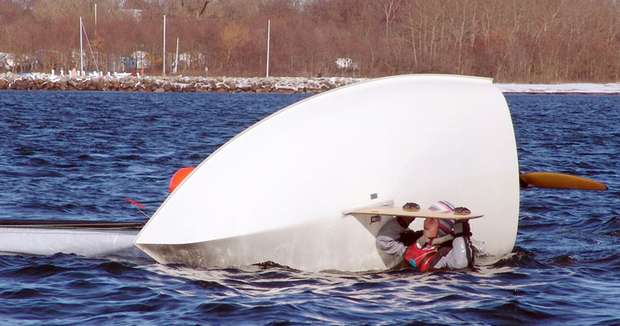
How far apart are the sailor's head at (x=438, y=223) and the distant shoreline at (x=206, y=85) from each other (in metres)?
65.7

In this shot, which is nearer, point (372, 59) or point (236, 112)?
point (236, 112)

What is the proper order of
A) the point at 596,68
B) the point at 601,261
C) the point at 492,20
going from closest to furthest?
the point at 601,261, the point at 596,68, the point at 492,20

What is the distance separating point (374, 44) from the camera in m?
96.4

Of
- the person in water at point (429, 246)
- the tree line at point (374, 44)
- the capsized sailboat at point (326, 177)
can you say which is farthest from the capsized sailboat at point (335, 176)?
the tree line at point (374, 44)

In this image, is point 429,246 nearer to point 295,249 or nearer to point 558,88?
point 295,249

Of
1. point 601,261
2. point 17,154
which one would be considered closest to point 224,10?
point 17,154

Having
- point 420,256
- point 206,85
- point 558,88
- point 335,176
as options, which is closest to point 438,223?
point 420,256

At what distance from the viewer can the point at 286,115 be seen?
1122 cm

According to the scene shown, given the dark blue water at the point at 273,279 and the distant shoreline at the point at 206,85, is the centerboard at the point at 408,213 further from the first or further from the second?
the distant shoreline at the point at 206,85

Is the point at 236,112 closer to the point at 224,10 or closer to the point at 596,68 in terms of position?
the point at 596,68

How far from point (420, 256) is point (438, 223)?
38 cm

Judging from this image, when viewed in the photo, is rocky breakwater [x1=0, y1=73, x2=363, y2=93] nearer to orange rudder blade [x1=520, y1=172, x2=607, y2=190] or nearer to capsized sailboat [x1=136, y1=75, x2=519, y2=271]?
orange rudder blade [x1=520, y1=172, x2=607, y2=190]

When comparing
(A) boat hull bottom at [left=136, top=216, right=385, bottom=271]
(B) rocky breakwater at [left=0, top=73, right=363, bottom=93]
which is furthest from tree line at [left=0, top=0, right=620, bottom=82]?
(A) boat hull bottom at [left=136, top=216, right=385, bottom=271]

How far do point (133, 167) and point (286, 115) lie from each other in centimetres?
1198
